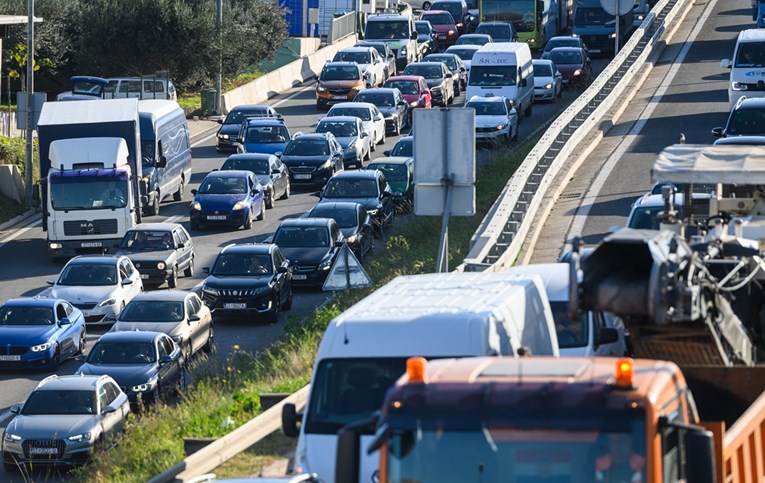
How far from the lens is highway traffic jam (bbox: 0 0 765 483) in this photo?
9.42 meters

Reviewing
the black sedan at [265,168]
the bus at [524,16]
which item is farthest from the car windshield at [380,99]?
the bus at [524,16]

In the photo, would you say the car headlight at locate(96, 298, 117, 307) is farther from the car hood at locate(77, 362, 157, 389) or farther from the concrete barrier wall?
the concrete barrier wall

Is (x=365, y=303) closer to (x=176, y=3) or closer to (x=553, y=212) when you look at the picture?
(x=553, y=212)

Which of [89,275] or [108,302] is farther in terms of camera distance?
[89,275]

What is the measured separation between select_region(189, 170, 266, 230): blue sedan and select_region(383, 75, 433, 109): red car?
45.4 feet

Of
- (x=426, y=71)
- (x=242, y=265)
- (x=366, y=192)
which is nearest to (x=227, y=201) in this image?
(x=366, y=192)

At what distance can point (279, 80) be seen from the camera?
63094mm

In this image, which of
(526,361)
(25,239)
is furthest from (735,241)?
(25,239)

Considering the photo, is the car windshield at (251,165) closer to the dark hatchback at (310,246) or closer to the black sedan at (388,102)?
the dark hatchback at (310,246)

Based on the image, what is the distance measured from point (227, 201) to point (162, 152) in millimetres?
2941

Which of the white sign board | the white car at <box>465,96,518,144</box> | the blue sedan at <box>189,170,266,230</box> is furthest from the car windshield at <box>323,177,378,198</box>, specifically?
the white sign board

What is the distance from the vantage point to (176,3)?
6106 centimetres

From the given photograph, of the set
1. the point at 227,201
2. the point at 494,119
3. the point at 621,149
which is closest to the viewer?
the point at 621,149

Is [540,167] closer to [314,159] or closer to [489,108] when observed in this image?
[314,159]
